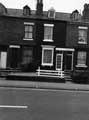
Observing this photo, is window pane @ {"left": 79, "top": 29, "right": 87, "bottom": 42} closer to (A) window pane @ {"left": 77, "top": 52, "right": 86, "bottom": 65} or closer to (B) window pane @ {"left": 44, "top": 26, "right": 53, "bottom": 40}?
(A) window pane @ {"left": 77, "top": 52, "right": 86, "bottom": 65}

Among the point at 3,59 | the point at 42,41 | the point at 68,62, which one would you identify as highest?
the point at 42,41

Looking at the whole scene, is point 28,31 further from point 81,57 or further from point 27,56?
point 81,57

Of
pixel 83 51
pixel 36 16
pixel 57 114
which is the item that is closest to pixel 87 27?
pixel 83 51

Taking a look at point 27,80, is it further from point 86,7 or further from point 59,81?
point 86,7

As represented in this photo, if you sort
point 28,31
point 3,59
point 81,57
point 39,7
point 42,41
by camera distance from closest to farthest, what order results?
point 3,59
point 28,31
point 42,41
point 81,57
point 39,7

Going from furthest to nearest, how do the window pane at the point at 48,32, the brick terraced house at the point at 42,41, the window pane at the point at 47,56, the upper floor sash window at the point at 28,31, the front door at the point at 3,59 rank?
the window pane at the point at 48,32
the window pane at the point at 47,56
the upper floor sash window at the point at 28,31
the front door at the point at 3,59
the brick terraced house at the point at 42,41

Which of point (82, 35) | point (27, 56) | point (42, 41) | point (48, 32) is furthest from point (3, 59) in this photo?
point (82, 35)

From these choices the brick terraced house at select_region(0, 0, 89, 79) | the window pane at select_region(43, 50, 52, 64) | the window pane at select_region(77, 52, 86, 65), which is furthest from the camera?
the window pane at select_region(77, 52, 86, 65)

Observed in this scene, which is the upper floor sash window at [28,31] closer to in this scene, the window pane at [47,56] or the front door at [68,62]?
the window pane at [47,56]

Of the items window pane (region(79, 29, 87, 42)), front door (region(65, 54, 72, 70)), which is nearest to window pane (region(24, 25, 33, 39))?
front door (region(65, 54, 72, 70))

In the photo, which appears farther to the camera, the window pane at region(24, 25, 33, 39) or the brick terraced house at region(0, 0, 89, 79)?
the window pane at region(24, 25, 33, 39)

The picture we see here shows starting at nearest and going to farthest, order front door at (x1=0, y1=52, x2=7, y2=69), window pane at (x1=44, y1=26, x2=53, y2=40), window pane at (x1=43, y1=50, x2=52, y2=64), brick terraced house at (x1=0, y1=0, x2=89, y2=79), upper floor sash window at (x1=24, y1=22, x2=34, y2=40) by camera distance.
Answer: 1. brick terraced house at (x1=0, y1=0, x2=89, y2=79)
2. front door at (x1=0, y1=52, x2=7, y2=69)
3. upper floor sash window at (x1=24, y1=22, x2=34, y2=40)
4. window pane at (x1=43, y1=50, x2=52, y2=64)
5. window pane at (x1=44, y1=26, x2=53, y2=40)

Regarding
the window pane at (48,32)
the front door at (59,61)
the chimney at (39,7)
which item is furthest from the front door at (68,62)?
the chimney at (39,7)

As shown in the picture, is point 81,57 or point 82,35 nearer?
point 81,57
